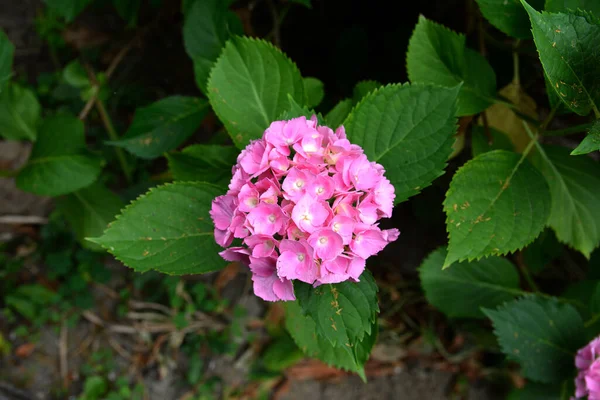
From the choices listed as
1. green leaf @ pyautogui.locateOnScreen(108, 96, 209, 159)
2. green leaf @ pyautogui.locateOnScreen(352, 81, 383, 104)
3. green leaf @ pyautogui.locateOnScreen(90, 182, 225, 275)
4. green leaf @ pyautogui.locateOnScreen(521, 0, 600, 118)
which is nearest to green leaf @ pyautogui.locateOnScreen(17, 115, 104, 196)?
green leaf @ pyautogui.locateOnScreen(108, 96, 209, 159)

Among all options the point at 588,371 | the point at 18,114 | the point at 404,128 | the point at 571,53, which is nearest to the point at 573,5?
the point at 571,53

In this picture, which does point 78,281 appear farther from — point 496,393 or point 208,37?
point 496,393

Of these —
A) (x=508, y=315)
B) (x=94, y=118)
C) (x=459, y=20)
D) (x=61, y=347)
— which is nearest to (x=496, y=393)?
(x=508, y=315)

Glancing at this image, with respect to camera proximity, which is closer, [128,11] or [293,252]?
[293,252]

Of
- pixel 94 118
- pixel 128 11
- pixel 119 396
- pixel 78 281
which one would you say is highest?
pixel 128 11

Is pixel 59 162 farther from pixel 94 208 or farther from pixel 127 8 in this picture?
pixel 127 8

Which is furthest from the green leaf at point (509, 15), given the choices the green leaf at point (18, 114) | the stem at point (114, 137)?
the green leaf at point (18, 114)

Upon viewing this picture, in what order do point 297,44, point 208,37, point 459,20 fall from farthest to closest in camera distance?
point 297,44 → point 459,20 → point 208,37
